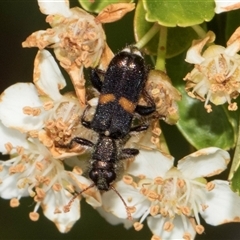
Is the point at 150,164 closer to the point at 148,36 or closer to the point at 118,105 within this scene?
the point at 118,105

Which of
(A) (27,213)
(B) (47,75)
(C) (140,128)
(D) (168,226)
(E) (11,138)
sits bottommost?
(A) (27,213)

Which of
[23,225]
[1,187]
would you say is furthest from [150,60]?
[23,225]

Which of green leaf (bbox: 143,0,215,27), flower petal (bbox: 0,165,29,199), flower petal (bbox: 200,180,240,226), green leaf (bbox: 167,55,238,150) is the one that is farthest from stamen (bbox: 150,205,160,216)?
green leaf (bbox: 143,0,215,27)

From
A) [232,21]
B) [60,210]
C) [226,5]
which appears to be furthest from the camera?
[60,210]

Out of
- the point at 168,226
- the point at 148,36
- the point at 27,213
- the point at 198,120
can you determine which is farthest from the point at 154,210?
the point at 27,213

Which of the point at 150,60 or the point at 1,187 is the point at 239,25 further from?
the point at 1,187

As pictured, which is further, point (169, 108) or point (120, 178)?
point (120, 178)

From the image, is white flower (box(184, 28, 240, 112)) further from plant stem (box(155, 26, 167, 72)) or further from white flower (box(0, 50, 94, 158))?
white flower (box(0, 50, 94, 158))
